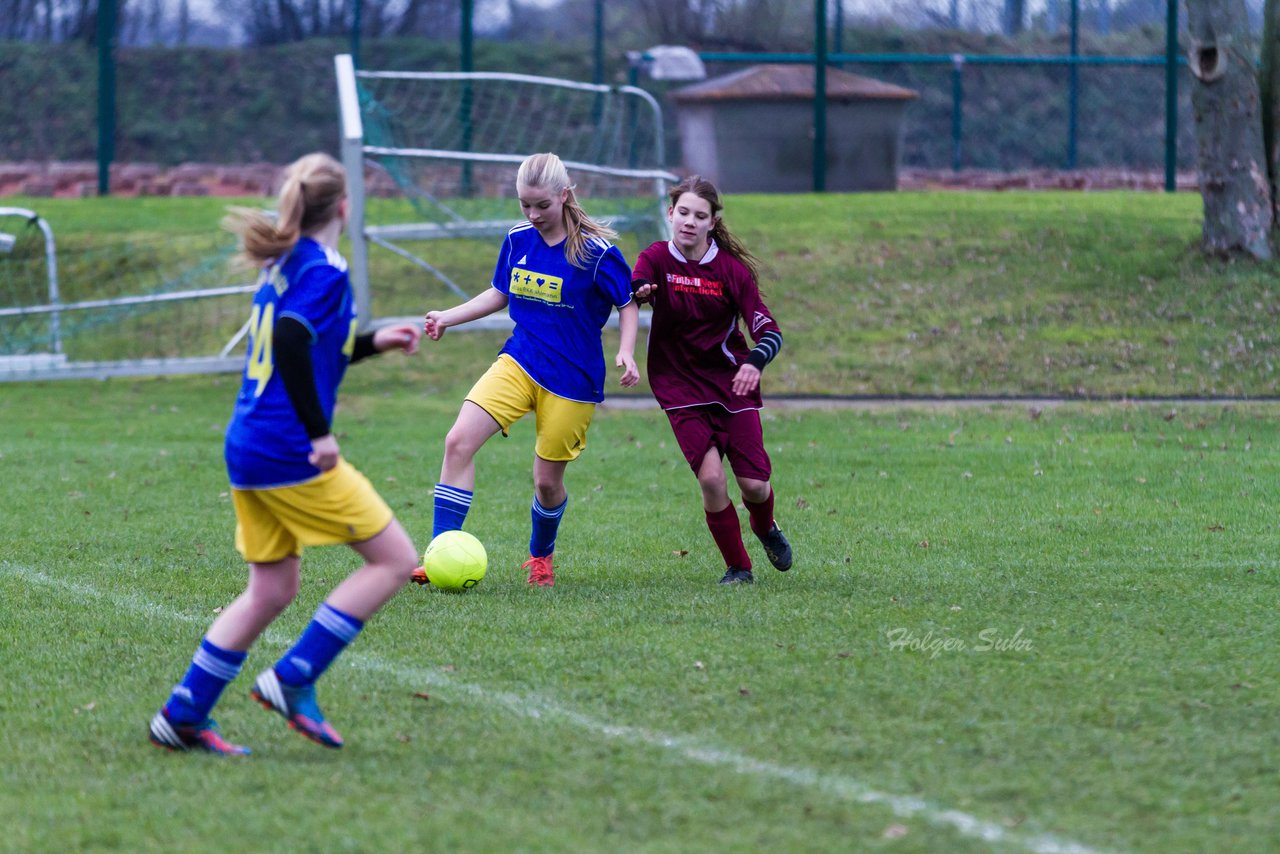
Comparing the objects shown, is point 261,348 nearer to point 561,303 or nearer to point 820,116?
point 561,303

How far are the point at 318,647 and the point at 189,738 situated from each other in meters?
0.44

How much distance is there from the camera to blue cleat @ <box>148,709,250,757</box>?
3.90m

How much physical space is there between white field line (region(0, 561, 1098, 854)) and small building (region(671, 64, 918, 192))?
13.9m

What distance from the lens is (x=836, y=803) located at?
11.4 feet

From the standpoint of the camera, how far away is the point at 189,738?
3.91m

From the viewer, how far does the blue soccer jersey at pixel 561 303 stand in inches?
235

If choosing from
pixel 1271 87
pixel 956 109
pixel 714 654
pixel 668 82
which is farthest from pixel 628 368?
pixel 668 82

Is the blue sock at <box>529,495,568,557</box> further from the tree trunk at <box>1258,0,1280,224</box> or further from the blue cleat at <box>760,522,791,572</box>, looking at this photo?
the tree trunk at <box>1258,0,1280,224</box>

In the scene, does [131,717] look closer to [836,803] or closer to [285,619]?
[285,619]

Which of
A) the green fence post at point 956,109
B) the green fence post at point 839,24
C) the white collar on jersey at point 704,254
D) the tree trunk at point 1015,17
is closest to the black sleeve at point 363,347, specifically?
the white collar on jersey at point 704,254

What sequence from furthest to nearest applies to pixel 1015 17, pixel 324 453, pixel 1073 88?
1. pixel 1015 17
2. pixel 1073 88
3. pixel 324 453

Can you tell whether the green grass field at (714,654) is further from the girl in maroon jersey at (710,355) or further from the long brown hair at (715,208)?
the long brown hair at (715,208)

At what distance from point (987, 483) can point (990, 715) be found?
4.35 metres

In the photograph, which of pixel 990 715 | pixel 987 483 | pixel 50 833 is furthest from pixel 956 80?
pixel 50 833
